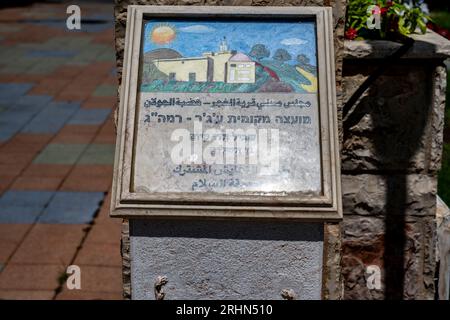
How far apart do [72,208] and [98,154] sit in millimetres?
1347

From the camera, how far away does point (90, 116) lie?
330 inches

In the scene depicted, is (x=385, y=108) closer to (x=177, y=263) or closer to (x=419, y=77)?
→ (x=419, y=77)

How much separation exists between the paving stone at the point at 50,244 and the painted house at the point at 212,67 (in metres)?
2.53

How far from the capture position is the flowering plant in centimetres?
387

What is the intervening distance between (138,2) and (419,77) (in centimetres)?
151

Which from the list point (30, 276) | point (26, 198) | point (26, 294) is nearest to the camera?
point (26, 294)

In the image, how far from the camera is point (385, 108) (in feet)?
12.3

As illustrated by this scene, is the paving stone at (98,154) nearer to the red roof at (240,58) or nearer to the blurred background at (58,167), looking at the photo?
the blurred background at (58,167)

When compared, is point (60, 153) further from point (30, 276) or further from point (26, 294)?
point (26, 294)

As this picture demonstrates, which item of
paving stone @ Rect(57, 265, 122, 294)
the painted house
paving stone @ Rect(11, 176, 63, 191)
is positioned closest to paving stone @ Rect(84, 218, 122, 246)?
paving stone @ Rect(57, 265, 122, 294)

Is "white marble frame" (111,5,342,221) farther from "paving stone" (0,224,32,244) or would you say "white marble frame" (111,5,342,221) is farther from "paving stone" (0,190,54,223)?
"paving stone" (0,190,54,223)

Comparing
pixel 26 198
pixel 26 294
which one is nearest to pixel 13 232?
pixel 26 198

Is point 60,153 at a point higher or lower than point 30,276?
higher
